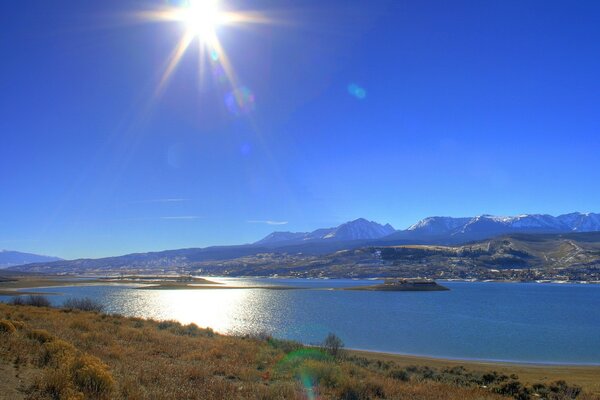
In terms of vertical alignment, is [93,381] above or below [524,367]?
above

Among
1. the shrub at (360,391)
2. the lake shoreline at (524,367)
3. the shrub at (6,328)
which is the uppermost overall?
the shrub at (6,328)

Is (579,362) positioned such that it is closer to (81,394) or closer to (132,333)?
(132,333)

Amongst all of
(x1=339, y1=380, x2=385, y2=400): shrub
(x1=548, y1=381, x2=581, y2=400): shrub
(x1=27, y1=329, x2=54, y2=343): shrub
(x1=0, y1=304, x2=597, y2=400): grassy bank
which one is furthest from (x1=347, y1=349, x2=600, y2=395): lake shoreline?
(x1=27, y1=329, x2=54, y2=343): shrub

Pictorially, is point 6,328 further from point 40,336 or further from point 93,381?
point 93,381

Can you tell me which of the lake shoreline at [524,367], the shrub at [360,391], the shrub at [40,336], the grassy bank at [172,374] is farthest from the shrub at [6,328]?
the lake shoreline at [524,367]

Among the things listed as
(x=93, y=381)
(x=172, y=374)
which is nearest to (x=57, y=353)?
(x=172, y=374)

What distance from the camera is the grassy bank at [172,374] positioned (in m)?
9.86

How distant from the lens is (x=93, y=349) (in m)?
16.0

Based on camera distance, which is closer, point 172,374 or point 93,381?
point 93,381

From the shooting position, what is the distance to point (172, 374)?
12727 millimetres

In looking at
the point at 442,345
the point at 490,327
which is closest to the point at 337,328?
the point at 442,345

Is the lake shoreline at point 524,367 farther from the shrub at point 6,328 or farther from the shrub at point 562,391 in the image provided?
the shrub at point 6,328

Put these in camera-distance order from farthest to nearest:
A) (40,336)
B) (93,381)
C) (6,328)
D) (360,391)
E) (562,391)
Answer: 1. (562,391)
2. (6,328)
3. (40,336)
4. (360,391)
5. (93,381)

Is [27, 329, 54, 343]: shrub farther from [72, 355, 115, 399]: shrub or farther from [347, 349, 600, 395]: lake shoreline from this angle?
[347, 349, 600, 395]: lake shoreline
